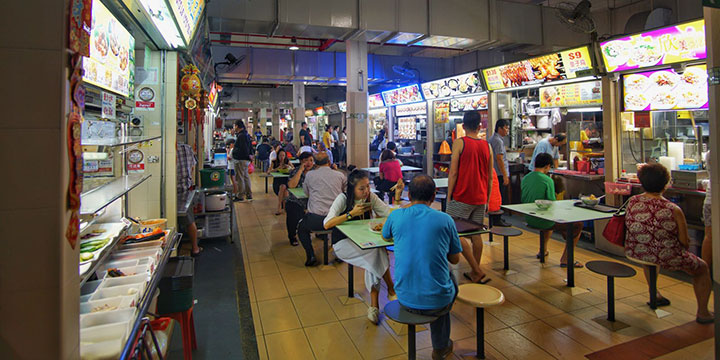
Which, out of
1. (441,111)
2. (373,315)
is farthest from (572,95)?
(373,315)

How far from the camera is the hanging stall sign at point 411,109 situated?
1224cm

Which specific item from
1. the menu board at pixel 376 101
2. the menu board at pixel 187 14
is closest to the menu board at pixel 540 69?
the menu board at pixel 187 14

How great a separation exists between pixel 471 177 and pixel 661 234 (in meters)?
1.76

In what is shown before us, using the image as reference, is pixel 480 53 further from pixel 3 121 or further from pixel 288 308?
pixel 3 121

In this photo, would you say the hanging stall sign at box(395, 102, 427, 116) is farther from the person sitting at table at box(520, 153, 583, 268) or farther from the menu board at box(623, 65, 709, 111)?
the person sitting at table at box(520, 153, 583, 268)

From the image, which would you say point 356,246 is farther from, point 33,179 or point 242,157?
point 242,157

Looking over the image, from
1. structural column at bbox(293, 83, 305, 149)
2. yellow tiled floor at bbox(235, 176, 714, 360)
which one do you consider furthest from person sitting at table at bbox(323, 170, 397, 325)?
structural column at bbox(293, 83, 305, 149)

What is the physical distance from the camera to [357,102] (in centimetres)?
950

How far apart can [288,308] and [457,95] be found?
7501 mm

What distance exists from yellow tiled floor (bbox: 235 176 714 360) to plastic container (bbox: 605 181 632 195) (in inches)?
37.5

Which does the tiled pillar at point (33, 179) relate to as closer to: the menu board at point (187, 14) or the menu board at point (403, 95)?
the menu board at point (187, 14)

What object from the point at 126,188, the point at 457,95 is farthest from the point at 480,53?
the point at 126,188

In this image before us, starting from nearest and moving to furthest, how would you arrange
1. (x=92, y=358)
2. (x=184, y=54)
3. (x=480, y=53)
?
(x=92, y=358) < (x=184, y=54) < (x=480, y=53)

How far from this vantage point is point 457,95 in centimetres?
999
